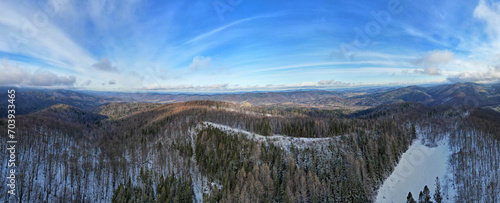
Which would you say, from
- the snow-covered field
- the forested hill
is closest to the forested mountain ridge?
the forested hill

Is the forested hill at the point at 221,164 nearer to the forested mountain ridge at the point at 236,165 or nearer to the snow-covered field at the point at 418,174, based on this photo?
the forested mountain ridge at the point at 236,165

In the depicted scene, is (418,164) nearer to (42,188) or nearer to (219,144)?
(219,144)

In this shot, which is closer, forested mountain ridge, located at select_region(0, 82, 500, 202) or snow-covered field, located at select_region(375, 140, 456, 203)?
forested mountain ridge, located at select_region(0, 82, 500, 202)

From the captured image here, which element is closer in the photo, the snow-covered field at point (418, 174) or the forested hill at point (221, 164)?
the forested hill at point (221, 164)

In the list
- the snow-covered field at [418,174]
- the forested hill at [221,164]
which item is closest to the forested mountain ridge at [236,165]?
the forested hill at [221,164]

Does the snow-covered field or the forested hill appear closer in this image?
the forested hill

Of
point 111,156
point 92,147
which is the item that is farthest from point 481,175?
point 92,147

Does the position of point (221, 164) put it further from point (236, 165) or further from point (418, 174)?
point (418, 174)

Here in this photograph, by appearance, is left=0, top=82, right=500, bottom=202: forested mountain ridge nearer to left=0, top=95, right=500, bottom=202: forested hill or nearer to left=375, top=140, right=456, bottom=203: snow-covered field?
left=0, top=95, right=500, bottom=202: forested hill

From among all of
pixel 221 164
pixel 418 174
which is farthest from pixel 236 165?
pixel 418 174
